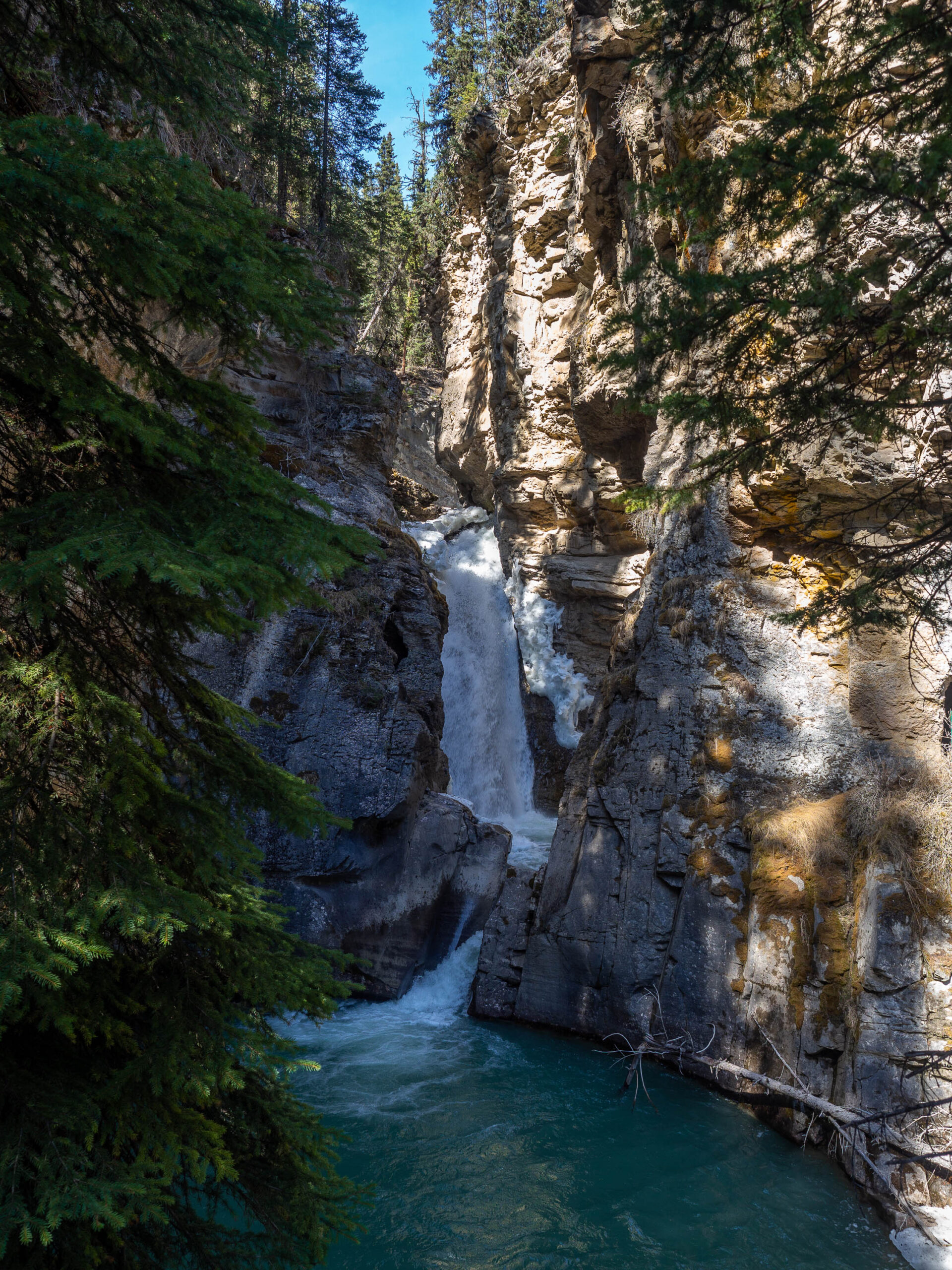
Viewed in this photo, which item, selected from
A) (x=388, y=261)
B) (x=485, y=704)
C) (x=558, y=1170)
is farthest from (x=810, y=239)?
(x=388, y=261)

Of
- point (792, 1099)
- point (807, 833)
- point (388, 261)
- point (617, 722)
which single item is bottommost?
point (792, 1099)

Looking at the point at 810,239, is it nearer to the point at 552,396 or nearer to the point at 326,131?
the point at 552,396

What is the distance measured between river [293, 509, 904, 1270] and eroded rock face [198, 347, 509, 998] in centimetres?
104

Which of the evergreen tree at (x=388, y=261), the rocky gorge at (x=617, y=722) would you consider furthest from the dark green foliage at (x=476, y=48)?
the rocky gorge at (x=617, y=722)

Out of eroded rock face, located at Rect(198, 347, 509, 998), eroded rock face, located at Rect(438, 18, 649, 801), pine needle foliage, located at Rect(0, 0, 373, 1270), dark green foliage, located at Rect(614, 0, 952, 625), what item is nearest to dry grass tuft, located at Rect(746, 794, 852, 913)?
dark green foliage, located at Rect(614, 0, 952, 625)

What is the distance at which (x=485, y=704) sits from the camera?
738 inches

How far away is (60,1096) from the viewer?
112 inches

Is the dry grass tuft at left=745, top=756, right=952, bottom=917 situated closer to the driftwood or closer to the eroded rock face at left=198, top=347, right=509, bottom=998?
the driftwood

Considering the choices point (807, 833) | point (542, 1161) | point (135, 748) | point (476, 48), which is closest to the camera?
point (135, 748)

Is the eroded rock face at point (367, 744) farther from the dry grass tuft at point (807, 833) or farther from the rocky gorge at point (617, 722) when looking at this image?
the dry grass tuft at point (807, 833)

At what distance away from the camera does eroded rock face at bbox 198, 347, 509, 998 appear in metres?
12.4

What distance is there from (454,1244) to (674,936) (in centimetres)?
414

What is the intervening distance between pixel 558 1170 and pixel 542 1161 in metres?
0.20

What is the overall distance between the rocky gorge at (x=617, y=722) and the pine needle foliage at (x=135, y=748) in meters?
2.73
